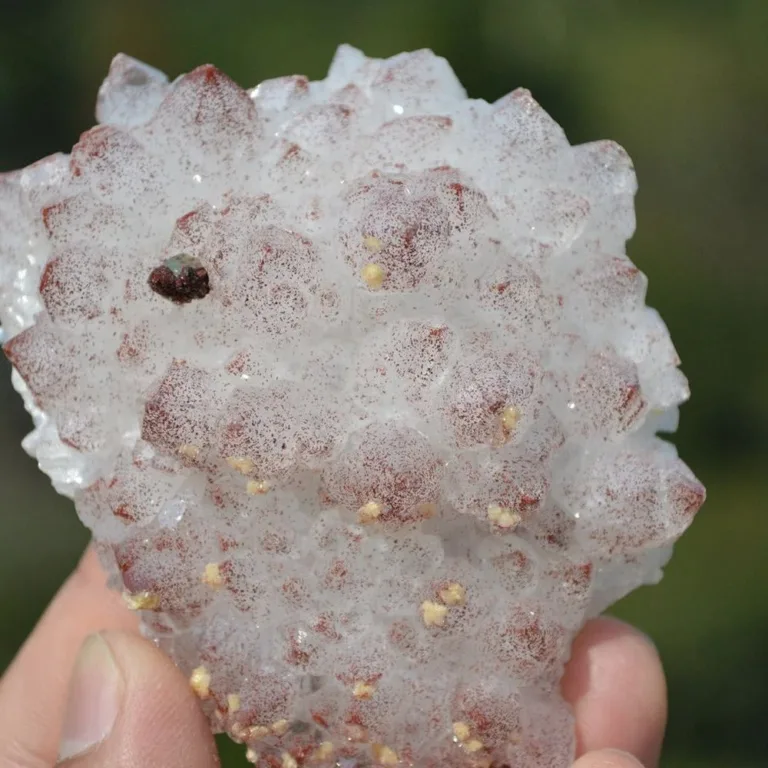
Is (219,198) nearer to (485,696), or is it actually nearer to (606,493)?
(606,493)

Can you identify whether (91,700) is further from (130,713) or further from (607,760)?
(607,760)

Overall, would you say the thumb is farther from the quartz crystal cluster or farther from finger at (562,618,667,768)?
finger at (562,618,667,768)

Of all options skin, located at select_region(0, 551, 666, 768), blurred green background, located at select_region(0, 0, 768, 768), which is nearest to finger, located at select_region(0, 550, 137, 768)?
skin, located at select_region(0, 551, 666, 768)

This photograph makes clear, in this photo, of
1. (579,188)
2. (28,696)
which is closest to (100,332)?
(579,188)

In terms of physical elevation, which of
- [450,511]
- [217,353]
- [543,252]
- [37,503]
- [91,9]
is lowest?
[37,503]

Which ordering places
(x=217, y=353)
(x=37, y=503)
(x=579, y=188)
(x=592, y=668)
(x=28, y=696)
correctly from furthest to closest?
(x=37, y=503) < (x=28, y=696) < (x=592, y=668) < (x=579, y=188) < (x=217, y=353)

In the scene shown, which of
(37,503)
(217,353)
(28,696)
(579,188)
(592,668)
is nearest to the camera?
(217,353)

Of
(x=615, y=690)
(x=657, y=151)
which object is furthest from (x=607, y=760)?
(x=657, y=151)
